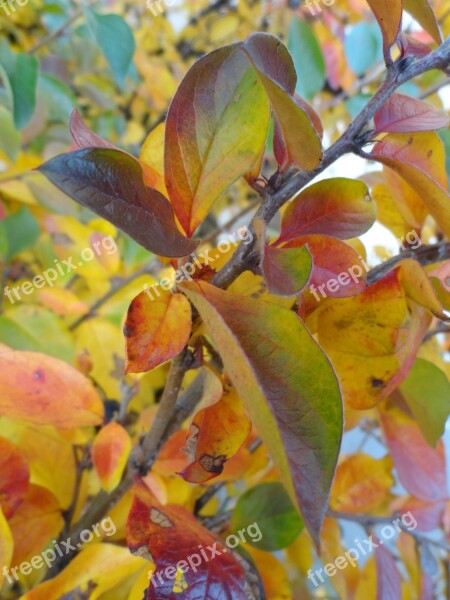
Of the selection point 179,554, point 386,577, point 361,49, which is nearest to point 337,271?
point 179,554

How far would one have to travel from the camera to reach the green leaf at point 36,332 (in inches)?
18.1

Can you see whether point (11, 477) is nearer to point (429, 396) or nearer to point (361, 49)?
point (429, 396)

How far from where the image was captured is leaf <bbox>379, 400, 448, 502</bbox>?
0.34 m

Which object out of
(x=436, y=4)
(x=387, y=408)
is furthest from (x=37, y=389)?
(x=436, y=4)

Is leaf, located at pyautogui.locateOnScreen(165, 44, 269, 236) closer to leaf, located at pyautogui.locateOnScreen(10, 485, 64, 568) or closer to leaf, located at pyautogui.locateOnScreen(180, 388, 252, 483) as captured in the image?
leaf, located at pyautogui.locateOnScreen(180, 388, 252, 483)

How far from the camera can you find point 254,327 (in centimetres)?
18

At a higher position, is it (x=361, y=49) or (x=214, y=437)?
(x=361, y=49)

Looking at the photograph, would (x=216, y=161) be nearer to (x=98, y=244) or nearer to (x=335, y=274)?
(x=335, y=274)

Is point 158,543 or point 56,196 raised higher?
point 56,196

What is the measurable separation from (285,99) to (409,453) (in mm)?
267

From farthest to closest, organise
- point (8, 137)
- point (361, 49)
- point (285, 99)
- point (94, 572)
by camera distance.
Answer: point (361, 49)
point (8, 137)
point (94, 572)
point (285, 99)

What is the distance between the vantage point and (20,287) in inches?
21.6

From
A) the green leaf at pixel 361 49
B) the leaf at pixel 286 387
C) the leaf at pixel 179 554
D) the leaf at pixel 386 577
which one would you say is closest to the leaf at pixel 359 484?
the leaf at pixel 386 577

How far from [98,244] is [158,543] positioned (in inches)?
13.5
